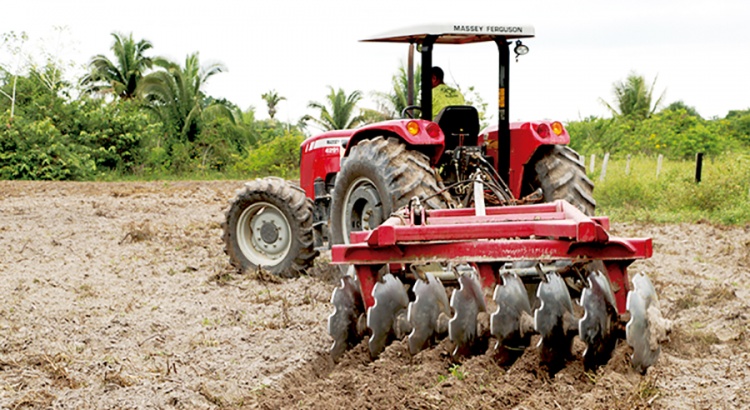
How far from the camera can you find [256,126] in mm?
46375

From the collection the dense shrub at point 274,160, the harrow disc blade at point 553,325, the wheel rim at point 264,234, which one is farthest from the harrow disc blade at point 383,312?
the dense shrub at point 274,160

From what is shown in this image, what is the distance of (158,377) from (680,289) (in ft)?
15.6

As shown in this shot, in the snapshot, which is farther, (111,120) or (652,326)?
(111,120)

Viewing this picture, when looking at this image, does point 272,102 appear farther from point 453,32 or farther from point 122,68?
point 453,32

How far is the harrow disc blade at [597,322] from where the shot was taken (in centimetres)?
447

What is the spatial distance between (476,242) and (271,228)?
13.1ft

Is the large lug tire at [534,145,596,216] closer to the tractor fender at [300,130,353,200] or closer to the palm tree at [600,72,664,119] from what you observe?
the tractor fender at [300,130,353,200]

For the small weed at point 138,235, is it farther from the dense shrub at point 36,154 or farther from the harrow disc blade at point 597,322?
the dense shrub at point 36,154

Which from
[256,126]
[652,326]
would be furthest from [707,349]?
[256,126]

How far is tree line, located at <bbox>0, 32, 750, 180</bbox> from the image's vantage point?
2961 cm

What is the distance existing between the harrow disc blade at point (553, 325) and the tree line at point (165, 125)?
2508 centimetres

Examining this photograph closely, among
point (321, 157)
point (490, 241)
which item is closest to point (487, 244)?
point (490, 241)

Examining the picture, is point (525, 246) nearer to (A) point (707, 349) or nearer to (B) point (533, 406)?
(B) point (533, 406)

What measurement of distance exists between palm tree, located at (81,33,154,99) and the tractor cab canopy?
32.7 metres
